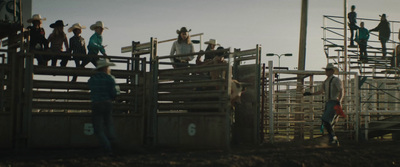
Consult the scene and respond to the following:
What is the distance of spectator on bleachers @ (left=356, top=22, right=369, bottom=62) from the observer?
20.5m

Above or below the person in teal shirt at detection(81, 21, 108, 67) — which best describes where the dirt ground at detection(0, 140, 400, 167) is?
below

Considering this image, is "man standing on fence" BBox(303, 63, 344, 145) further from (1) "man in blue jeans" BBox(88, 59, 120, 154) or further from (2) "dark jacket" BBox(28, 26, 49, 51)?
(2) "dark jacket" BBox(28, 26, 49, 51)

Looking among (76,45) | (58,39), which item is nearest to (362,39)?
(76,45)

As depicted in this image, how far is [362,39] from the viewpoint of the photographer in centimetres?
2055

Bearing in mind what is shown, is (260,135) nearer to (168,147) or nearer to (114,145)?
(168,147)

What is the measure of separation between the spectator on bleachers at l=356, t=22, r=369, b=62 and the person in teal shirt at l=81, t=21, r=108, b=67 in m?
12.1

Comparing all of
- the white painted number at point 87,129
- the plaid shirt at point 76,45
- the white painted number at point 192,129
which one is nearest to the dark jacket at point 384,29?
the white painted number at point 192,129

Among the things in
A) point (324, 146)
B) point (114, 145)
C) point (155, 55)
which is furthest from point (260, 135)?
point (114, 145)

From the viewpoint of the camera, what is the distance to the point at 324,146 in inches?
453

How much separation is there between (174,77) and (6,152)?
3.76 meters

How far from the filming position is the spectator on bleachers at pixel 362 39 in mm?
20531

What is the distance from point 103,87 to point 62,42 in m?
2.77

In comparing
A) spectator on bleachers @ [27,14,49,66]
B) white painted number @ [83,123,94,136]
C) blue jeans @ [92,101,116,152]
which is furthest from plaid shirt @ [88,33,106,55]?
blue jeans @ [92,101,116,152]

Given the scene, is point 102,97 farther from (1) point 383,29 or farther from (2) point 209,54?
(1) point 383,29
